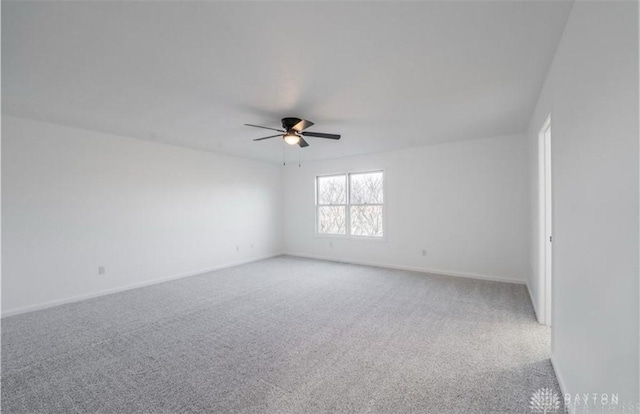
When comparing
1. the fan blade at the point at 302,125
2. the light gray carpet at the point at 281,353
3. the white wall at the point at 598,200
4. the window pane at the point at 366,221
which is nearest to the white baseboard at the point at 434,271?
the light gray carpet at the point at 281,353

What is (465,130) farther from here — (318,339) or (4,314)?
(4,314)

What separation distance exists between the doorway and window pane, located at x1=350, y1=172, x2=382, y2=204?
124 inches

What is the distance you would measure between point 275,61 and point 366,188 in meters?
4.25

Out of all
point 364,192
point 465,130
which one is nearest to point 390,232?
point 364,192

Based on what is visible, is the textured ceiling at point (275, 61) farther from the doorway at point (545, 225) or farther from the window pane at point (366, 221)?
the window pane at point (366, 221)

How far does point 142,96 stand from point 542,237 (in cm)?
446

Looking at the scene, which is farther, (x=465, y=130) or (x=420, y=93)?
(x=465, y=130)

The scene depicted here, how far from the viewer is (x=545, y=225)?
2975 millimetres

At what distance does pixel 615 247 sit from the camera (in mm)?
1142

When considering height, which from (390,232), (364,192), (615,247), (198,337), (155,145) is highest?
(155,145)

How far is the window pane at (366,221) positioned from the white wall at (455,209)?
230 mm

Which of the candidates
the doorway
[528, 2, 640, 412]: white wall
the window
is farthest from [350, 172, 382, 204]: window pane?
[528, 2, 640, 412]: white wall

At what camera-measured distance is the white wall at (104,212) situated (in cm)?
349

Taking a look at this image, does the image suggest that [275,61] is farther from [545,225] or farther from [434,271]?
[434,271]
